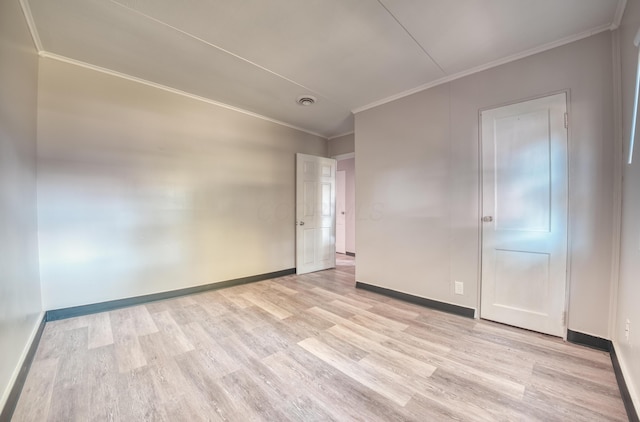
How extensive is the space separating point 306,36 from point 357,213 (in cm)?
223

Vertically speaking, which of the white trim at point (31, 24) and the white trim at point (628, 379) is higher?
the white trim at point (31, 24)

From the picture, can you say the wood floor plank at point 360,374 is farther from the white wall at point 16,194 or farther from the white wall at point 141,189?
the white wall at point 141,189

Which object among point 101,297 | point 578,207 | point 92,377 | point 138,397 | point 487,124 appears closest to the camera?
point 138,397

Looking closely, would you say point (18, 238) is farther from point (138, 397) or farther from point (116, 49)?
point (116, 49)

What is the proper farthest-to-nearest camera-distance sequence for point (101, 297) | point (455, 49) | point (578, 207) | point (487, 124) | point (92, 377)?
point (101, 297) → point (487, 124) → point (455, 49) → point (578, 207) → point (92, 377)

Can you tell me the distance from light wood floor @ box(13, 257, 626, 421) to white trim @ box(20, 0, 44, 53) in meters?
2.51

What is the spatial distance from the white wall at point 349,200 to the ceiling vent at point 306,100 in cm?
297

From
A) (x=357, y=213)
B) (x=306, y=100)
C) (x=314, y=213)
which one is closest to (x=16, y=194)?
(x=306, y=100)

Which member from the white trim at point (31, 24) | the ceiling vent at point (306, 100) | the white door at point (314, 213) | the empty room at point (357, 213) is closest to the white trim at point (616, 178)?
the empty room at point (357, 213)

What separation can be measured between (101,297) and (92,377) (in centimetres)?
126

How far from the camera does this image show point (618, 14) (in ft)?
5.68

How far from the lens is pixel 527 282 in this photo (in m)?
2.22

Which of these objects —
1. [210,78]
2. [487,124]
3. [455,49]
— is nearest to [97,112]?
[210,78]

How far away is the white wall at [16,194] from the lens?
1386 millimetres
